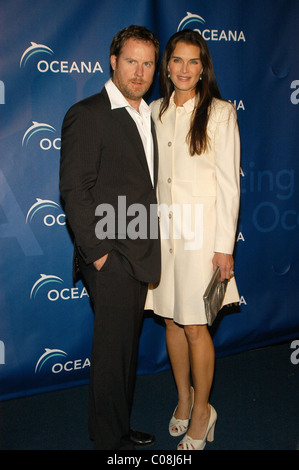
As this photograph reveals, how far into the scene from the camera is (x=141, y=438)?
2.65m

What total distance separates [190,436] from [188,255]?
38.0 inches

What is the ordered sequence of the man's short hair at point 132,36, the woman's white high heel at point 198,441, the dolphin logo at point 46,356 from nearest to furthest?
the man's short hair at point 132,36
the woman's white high heel at point 198,441
the dolphin logo at point 46,356

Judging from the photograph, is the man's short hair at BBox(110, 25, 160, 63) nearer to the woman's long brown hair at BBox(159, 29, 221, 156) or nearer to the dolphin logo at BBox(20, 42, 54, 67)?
the woman's long brown hair at BBox(159, 29, 221, 156)

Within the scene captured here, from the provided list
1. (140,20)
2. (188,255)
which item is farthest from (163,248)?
(140,20)

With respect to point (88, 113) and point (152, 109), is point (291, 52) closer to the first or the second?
point (152, 109)

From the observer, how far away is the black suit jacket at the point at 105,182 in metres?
2.06

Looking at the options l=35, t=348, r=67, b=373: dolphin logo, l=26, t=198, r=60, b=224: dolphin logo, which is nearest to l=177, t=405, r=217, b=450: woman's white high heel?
l=35, t=348, r=67, b=373: dolphin logo

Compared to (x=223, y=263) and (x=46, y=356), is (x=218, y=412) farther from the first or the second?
(x=46, y=356)

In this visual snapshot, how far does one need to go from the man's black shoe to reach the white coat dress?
0.69m

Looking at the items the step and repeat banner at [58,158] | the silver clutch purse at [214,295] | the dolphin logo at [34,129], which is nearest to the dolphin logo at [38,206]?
the step and repeat banner at [58,158]

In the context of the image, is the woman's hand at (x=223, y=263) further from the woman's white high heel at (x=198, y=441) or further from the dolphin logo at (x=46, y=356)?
the dolphin logo at (x=46, y=356)

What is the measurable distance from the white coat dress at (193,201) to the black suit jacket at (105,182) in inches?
9.4

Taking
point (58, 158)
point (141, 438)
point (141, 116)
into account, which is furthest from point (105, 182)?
point (141, 438)

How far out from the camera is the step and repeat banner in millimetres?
2902
